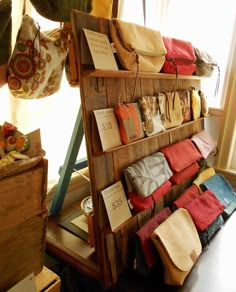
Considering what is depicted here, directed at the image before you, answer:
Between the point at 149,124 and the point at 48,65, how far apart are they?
1.67 feet

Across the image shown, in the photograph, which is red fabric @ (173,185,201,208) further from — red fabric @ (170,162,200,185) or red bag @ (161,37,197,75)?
red bag @ (161,37,197,75)

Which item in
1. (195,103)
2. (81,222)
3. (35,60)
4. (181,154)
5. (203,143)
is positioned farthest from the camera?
(203,143)

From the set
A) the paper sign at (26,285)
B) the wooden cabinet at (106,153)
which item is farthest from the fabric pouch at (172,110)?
the paper sign at (26,285)

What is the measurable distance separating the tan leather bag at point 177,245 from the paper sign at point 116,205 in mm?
161

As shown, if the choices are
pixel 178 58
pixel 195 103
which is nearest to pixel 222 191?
pixel 195 103

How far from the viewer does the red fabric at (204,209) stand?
1312 mm

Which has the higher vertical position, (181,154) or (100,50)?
(100,50)

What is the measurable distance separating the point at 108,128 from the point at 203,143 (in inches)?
37.2

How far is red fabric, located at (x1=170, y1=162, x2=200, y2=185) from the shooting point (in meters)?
1.37

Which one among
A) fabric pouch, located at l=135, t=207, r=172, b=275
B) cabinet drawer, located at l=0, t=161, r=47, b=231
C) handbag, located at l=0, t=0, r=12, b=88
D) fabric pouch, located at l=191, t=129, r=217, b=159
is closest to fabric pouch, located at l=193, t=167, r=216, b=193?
fabric pouch, located at l=191, t=129, r=217, b=159

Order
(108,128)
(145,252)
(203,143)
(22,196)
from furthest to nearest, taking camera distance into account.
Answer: (203,143) → (145,252) → (108,128) → (22,196)

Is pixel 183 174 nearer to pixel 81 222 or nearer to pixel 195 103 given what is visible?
pixel 195 103

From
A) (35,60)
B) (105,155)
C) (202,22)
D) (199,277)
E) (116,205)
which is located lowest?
(199,277)

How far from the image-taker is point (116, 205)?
1.03m
